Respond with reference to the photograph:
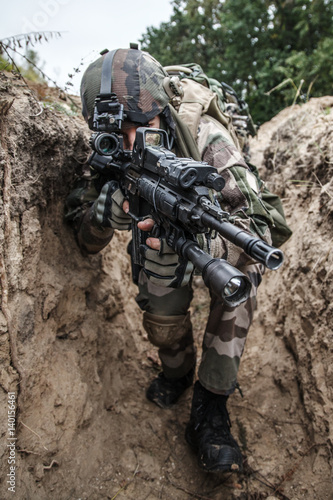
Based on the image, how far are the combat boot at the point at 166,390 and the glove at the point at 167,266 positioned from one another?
3.61ft

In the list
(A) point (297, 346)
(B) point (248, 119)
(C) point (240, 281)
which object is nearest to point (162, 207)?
(C) point (240, 281)

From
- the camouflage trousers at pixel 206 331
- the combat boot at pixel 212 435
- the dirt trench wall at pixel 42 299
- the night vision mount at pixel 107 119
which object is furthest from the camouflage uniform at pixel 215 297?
the night vision mount at pixel 107 119

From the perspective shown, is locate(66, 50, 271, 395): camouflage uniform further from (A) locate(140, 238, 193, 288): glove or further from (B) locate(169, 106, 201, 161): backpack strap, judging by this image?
(A) locate(140, 238, 193, 288): glove

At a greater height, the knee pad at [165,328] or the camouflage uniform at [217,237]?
the camouflage uniform at [217,237]

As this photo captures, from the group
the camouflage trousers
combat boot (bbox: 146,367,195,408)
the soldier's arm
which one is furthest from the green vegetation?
combat boot (bbox: 146,367,195,408)

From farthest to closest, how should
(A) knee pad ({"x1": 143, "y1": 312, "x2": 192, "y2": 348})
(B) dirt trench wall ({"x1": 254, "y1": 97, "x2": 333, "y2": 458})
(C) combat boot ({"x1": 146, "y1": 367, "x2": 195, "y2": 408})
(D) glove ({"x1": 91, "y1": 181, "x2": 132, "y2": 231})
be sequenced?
(C) combat boot ({"x1": 146, "y1": 367, "x2": 195, "y2": 408}), (A) knee pad ({"x1": 143, "y1": 312, "x2": 192, "y2": 348}), (D) glove ({"x1": 91, "y1": 181, "x2": 132, "y2": 231}), (B) dirt trench wall ({"x1": 254, "y1": 97, "x2": 333, "y2": 458})

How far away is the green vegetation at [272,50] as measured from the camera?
18.3ft

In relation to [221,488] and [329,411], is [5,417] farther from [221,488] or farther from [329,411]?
[329,411]

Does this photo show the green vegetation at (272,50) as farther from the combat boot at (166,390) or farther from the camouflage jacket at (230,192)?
the combat boot at (166,390)

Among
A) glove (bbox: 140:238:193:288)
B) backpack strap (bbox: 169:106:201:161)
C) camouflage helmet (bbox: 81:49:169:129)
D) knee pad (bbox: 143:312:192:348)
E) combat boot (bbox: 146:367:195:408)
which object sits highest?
camouflage helmet (bbox: 81:49:169:129)

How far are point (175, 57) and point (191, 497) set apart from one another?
25.7ft

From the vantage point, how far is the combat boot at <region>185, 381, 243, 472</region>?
7.13 feet

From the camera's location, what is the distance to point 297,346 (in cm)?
254

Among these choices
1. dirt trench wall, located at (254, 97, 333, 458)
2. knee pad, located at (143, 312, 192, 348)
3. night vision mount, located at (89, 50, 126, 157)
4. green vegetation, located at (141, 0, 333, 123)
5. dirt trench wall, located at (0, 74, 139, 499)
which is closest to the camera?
dirt trench wall, located at (0, 74, 139, 499)
